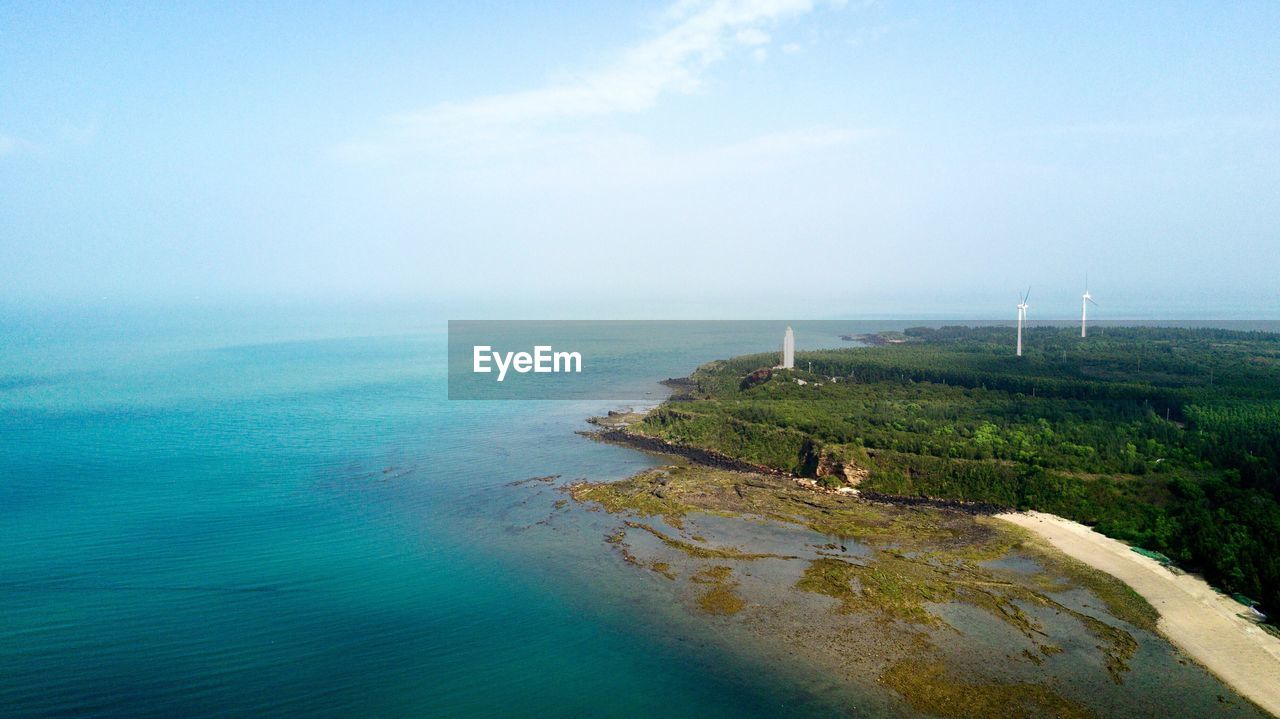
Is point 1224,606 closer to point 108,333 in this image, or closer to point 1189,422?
point 1189,422

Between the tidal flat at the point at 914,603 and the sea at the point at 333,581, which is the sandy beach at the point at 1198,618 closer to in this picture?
the tidal flat at the point at 914,603

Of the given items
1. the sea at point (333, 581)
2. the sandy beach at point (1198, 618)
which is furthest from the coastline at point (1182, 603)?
the sea at point (333, 581)

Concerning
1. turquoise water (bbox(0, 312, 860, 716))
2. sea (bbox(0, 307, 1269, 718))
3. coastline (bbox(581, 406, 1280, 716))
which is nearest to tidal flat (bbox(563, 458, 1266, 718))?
coastline (bbox(581, 406, 1280, 716))

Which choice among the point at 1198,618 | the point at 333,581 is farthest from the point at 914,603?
the point at 333,581

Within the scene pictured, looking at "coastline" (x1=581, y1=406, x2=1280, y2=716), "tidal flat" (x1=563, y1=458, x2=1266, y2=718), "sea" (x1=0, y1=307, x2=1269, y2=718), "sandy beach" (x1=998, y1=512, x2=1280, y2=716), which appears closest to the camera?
"sea" (x1=0, y1=307, x2=1269, y2=718)

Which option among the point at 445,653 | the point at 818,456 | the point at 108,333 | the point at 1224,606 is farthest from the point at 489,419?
the point at 108,333

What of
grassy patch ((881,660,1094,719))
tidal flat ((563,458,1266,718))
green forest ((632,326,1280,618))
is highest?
green forest ((632,326,1280,618))

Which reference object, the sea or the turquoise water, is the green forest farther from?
the turquoise water
